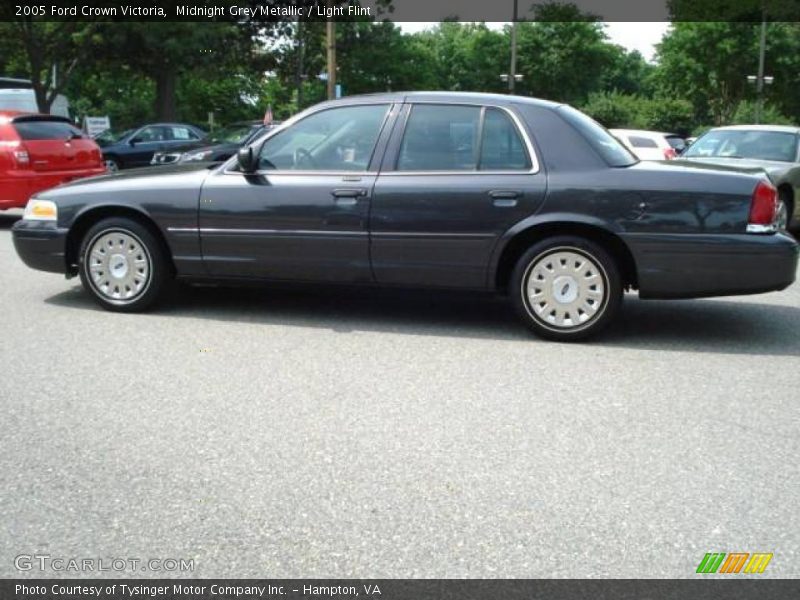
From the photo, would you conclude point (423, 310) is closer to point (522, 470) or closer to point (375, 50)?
point (522, 470)

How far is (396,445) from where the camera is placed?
4.12 metres

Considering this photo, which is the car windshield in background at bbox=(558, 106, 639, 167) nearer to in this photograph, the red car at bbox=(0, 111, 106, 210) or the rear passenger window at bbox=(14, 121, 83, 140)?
the red car at bbox=(0, 111, 106, 210)

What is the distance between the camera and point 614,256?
6.11m

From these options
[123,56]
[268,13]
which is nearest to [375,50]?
[268,13]

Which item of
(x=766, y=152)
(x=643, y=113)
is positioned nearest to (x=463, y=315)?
(x=766, y=152)

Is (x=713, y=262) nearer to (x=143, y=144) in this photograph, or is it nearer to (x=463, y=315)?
(x=463, y=315)

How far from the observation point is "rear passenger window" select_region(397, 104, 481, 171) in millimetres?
6281

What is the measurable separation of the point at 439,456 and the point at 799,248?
3307 mm

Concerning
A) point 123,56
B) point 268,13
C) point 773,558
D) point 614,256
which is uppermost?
point 268,13

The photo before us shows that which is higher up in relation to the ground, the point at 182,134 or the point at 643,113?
the point at 643,113

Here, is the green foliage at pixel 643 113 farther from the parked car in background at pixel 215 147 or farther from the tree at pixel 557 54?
the parked car in background at pixel 215 147

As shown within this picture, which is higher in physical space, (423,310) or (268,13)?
(268,13)

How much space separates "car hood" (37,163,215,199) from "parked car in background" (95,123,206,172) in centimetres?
1518

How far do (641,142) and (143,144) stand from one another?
39.1 ft
